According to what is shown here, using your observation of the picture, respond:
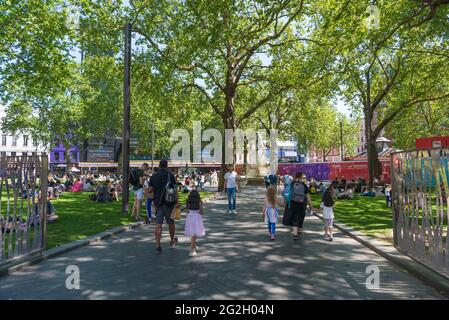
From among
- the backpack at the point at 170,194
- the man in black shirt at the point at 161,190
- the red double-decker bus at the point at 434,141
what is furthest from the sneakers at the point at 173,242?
the red double-decker bus at the point at 434,141

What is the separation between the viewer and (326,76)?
72.5 feet

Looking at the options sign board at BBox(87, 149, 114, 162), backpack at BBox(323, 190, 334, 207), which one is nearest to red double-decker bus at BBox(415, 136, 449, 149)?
backpack at BBox(323, 190, 334, 207)

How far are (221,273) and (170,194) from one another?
7.75 ft

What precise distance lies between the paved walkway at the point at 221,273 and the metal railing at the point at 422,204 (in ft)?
1.76

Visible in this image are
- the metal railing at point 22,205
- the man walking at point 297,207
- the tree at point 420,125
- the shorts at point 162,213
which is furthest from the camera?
the tree at point 420,125

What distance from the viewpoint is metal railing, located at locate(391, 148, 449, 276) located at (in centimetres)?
537

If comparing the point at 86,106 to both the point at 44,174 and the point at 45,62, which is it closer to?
the point at 45,62

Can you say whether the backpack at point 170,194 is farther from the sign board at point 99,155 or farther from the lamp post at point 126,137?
the sign board at point 99,155

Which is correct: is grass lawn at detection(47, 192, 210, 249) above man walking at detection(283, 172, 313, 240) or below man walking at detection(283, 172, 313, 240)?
below

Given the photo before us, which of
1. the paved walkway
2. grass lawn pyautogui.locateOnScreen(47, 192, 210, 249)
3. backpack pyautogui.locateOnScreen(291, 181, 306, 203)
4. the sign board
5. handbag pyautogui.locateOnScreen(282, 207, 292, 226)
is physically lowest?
the paved walkway

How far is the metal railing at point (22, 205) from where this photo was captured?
19.8 ft

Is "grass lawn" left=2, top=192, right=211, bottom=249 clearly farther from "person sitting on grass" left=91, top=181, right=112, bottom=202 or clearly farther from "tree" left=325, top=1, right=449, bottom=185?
"tree" left=325, top=1, right=449, bottom=185

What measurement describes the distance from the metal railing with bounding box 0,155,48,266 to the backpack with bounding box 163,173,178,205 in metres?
2.26
